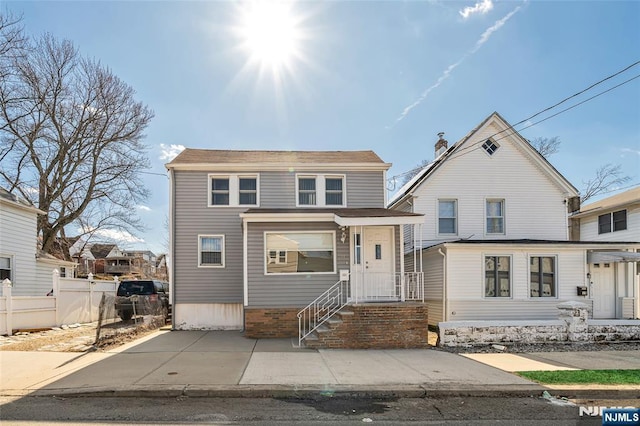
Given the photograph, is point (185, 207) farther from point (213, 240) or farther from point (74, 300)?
point (74, 300)

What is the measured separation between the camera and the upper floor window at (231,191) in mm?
14828

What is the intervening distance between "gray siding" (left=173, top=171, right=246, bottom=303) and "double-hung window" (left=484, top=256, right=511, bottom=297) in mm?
8733

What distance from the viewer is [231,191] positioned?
48.7 ft

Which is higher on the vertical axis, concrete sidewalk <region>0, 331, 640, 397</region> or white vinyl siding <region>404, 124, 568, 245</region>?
white vinyl siding <region>404, 124, 568, 245</region>

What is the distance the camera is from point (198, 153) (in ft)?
53.2

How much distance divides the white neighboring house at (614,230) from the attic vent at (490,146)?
17.6 ft

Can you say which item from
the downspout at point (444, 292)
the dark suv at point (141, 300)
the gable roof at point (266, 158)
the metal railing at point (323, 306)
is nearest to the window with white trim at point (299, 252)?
the metal railing at point (323, 306)

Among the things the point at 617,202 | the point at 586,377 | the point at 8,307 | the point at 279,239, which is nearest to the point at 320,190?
the point at 279,239

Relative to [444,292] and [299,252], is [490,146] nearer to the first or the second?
[444,292]

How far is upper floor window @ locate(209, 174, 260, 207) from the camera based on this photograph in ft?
48.6

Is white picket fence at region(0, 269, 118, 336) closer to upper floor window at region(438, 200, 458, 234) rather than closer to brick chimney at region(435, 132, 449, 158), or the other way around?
upper floor window at region(438, 200, 458, 234)

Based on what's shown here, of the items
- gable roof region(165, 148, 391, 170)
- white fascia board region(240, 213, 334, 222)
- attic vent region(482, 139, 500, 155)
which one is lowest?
white fascia board region(240, 213, 334, 222)

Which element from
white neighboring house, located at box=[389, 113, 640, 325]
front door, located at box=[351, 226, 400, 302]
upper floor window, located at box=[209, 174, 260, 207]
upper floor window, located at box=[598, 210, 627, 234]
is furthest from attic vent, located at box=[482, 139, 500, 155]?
upper floor window, located at box=[209, 174, 260, 207]

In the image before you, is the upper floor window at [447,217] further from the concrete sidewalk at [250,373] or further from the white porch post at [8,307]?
the white porch post at [8,307]
